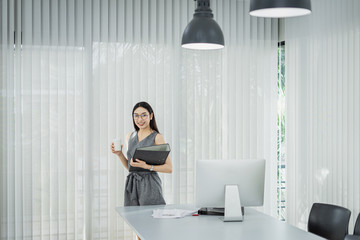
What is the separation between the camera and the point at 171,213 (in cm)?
373

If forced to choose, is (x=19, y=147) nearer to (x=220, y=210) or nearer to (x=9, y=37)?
(x=9, y=37)

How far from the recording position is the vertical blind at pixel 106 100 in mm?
4961

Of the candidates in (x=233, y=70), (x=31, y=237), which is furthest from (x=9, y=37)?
(x=233, y=70)

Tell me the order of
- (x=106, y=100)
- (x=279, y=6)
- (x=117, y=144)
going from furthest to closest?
(x=106, y=100) → (x=117, y=144) → (x=279, y=6)

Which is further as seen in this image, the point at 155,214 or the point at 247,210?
the point at 247,210

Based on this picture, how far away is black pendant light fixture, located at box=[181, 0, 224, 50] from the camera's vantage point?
3604mm

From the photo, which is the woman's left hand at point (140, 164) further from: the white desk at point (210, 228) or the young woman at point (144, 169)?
the white desk at point (210, 228)

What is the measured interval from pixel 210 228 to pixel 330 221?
3.43 feet

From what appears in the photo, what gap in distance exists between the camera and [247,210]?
402 centimetres

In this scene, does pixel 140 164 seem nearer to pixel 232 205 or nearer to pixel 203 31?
pixel 232 205

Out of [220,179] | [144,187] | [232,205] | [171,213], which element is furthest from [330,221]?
[144,187]

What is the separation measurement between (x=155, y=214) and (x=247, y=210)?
80 cm

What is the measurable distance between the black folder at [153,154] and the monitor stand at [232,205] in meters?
0.89

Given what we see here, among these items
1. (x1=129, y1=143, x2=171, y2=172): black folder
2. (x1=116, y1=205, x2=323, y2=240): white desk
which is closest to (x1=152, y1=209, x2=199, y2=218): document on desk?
(x1=116, y1=205, x2=323, y2=240): white desk
